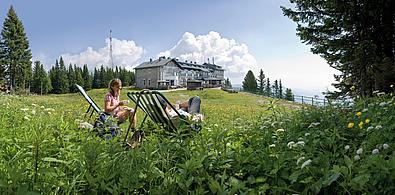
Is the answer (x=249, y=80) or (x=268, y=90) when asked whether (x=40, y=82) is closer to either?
(x=249, y=80)

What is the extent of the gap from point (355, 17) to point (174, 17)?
781 cm

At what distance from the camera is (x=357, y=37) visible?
24.0 feet

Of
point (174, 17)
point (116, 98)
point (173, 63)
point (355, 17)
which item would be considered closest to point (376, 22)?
point (355, 17)

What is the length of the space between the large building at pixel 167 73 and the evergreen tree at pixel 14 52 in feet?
74.1

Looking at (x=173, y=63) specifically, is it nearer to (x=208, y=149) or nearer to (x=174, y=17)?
(x=174, y=17)

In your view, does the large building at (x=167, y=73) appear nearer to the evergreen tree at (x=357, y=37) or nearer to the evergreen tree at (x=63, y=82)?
the evergreen tree at (x=63, y=82)

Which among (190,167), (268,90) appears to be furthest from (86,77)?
(190,167)

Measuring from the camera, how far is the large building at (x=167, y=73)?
6103cm

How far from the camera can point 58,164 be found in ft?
6.75

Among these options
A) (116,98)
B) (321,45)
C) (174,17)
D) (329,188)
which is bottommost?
(329,188)

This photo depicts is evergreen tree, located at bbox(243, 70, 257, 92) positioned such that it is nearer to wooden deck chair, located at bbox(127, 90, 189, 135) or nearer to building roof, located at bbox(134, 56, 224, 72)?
building roof, located at bbox(134, 56, 224, 72)

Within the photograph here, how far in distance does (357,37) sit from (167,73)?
55265 millimetres

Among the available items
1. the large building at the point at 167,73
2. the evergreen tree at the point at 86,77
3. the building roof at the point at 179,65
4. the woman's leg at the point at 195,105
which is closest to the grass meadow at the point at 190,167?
the woman's leg at the point at 195,105

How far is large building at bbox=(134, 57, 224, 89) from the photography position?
61.0 meters
